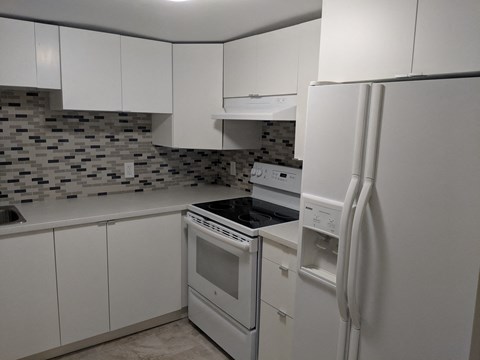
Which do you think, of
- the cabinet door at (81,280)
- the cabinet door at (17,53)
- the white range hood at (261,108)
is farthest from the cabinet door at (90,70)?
the cabinet door at (81,280)

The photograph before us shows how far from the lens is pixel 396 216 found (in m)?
1.22

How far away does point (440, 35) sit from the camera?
1249mm

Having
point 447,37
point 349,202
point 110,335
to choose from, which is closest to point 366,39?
point 447,37

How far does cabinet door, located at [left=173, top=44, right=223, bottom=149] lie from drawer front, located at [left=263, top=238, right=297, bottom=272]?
3.30 feet

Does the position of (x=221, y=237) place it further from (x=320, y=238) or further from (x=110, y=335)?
(x=110, y=335)

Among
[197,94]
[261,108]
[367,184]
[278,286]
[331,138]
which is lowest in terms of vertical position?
[278,286]

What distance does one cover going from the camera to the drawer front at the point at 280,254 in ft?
6.21

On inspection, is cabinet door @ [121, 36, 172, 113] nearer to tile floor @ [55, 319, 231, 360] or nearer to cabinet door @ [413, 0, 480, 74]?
tile floor @ [55, 319, 231, 360]

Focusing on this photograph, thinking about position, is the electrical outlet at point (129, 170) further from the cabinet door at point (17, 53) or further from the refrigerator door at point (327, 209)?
the refrigerator door at point (327, 209)

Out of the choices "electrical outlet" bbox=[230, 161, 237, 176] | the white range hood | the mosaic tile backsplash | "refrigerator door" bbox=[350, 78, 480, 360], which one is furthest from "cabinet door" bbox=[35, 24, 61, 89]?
"refrigerator door" bbox=[350, 78, 480, 360]

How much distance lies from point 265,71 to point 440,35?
3.90 ft

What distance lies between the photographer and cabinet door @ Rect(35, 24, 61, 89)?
2.21 metres

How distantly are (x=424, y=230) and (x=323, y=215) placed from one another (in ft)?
1.29

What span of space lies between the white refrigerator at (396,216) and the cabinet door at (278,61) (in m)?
0.71
